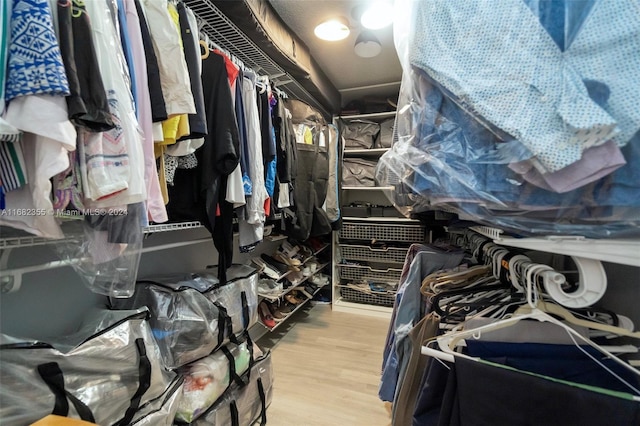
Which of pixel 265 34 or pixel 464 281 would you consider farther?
pixel 265 34

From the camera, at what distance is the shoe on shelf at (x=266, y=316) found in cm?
215

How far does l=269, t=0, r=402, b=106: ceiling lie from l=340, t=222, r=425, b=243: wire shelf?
1267mm

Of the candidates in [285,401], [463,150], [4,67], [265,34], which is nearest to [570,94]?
[463,150]

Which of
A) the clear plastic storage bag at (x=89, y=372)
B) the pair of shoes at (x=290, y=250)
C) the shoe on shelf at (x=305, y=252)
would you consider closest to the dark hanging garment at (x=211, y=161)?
the clear plastic storage bag at (x=89, y=372)

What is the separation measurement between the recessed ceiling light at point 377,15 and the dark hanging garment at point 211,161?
989 mm

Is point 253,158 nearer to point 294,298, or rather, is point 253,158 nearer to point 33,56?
point 33,56

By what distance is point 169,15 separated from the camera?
33.2 inches

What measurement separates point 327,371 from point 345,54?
2310 millimetres

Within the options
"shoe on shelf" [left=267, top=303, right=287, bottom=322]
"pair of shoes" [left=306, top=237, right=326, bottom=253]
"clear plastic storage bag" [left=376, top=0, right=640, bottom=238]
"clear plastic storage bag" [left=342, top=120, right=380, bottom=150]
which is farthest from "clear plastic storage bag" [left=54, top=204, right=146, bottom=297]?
"clear plastic storage bag" [left=342, top=120, right=380, bottom=150]

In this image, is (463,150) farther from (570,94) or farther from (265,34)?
(265,34)

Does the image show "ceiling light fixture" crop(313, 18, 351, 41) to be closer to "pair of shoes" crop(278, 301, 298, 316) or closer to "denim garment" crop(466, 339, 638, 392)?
"denim garment" crop(466, 339, 638, 392)

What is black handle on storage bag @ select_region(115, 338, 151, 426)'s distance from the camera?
2.79 ft

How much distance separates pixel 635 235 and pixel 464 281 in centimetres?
56

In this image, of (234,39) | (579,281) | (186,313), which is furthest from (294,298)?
(579,281)
